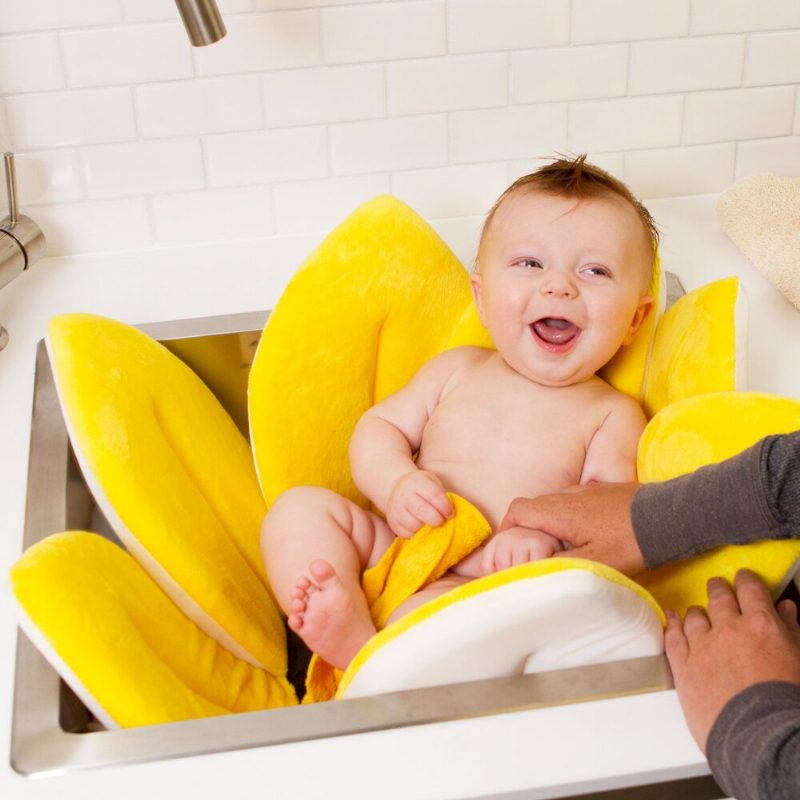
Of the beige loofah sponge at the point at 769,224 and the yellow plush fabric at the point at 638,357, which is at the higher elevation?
the beige loofah sponge at the point at 769,224

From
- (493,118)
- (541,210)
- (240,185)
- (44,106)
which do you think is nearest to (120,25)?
(44,106)

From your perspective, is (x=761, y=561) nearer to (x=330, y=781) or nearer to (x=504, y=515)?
(x=504, y=515)

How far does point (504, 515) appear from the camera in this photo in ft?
3.80

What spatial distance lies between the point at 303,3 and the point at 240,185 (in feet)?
0.87

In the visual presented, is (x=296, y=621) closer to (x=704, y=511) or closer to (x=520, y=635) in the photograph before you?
(x=520, y=635)

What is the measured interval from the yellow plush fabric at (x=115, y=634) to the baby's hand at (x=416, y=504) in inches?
9.6

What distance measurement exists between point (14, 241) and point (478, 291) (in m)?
0.60

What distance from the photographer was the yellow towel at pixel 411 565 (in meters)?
1.07

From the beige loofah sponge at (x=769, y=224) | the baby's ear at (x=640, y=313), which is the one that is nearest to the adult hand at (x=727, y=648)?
the baby's ear at (x=640, y=313)

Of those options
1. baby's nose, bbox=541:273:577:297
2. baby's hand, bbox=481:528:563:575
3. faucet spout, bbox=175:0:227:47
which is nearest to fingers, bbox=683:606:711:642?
baby's hand, bbox=481:528:563:575

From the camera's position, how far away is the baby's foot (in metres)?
1.00

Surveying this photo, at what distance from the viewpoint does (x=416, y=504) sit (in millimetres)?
1111

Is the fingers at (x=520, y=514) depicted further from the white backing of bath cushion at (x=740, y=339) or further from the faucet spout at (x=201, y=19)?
the faucet spout at (x=201, y=19)

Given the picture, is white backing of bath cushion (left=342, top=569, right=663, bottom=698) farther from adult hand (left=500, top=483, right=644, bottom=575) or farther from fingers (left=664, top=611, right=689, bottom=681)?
adult hand (left=500, top=483, right=644, bottom=575)
